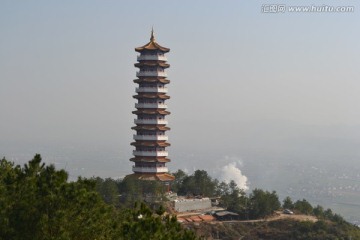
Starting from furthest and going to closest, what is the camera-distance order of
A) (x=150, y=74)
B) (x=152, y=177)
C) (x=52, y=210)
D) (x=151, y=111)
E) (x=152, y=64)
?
(x=152, y=64) < (x=150, y=74) < (x=151, y=111) < (x=152, y=177) < (x=52, y=210)

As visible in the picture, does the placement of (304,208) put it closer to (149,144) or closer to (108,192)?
(149,144)

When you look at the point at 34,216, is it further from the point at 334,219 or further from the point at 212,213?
the point at 334,219

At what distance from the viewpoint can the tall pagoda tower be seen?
67125 mm

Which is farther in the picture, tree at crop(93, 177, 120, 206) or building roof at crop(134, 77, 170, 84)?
building roof at crop(134, 77, 170, 84)

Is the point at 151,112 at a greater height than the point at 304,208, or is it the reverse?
the point at 151,112

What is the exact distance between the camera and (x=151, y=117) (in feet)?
222

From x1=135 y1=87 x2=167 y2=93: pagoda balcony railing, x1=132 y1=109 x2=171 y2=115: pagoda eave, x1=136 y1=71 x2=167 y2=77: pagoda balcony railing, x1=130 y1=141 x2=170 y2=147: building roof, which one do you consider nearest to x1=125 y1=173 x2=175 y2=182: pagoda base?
x1=130 y1=141 x2=170 y2=147: building roof

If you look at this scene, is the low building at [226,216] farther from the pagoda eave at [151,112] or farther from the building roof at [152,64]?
the building roof at [152,64]

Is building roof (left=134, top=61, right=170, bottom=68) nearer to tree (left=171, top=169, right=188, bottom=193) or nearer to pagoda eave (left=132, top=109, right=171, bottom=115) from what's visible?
pagoda eave (left=132, top=109, right=171, bottom=115)

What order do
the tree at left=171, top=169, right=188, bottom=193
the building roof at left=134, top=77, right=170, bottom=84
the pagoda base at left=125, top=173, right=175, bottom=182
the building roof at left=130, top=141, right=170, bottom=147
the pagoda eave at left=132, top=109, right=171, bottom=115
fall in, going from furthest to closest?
the tree at left=171, top=169, right=188, bottom=193, the building roof at left=134, top=77, right=170, bottom=84, the pagoda eave at left=132, top=109, right=171, bottom=115, the building roof at left=130, top=141, right=170, bottom=147, the pagoda base at left=125, top=173, right=175, bottom=182

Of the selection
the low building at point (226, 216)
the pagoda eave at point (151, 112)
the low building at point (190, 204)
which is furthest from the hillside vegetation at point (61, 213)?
the pagoda eave at point (151, 112)

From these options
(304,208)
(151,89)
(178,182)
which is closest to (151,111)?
(151,89)

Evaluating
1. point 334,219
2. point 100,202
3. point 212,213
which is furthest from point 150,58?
point 100,202

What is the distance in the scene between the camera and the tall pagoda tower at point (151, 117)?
67.1 m
